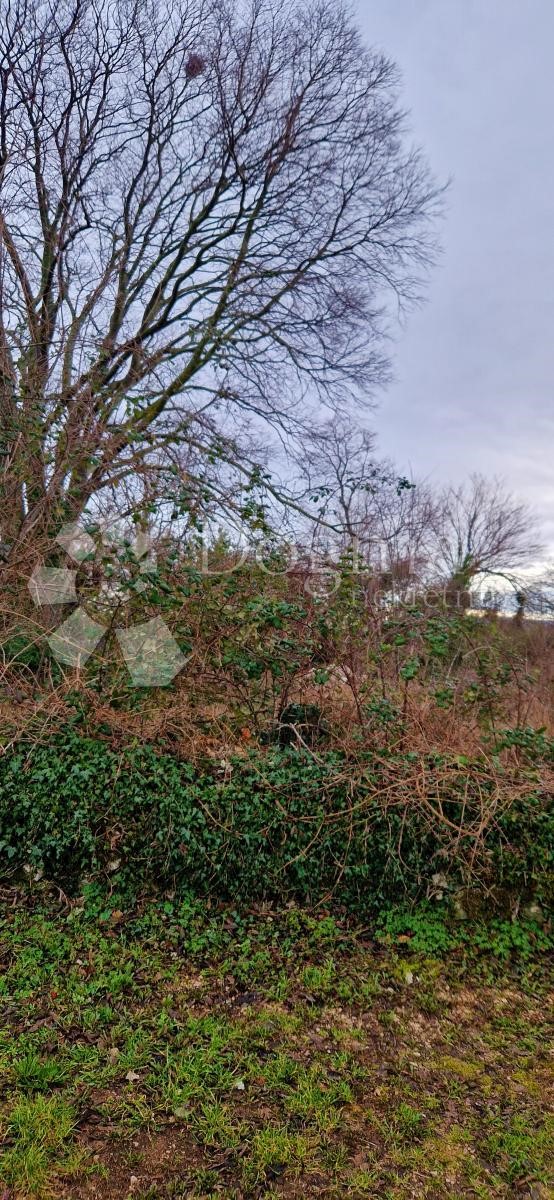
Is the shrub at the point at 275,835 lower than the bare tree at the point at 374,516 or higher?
Result: lower

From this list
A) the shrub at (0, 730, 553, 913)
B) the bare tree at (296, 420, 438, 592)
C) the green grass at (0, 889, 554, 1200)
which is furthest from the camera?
the bare tree at (296, 420, 438, 592)

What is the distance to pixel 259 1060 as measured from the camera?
2547 millimetres

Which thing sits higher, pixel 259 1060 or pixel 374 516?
pixel 374 516

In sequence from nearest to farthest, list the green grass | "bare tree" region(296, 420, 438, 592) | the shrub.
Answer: the green grass
the shrub
"bare tree" region(296, 420, 438, 592)

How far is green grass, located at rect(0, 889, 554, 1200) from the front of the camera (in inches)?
80.9

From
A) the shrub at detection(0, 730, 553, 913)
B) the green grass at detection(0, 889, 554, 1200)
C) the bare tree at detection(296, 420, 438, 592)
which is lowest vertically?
the green grass at detection(0, 889, 554, 1200)

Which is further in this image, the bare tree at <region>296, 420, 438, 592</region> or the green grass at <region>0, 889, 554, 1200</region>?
the bare tree at <region>296, 420, 438, 592</region>

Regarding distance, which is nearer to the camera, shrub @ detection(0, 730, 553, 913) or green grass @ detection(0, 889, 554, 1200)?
green grass @ detection(0, 889, 554, 1200)

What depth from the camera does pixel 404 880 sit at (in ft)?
11.8

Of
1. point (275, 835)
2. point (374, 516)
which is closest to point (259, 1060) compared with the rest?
point (275, 835)

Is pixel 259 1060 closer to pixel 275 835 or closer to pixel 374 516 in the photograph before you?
pixel 275 835

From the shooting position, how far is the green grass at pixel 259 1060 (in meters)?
2.05

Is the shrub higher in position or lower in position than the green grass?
higher

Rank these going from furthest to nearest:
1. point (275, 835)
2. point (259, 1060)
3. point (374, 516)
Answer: point (374, 516)
point (275, 835)
point (259, 1060)
